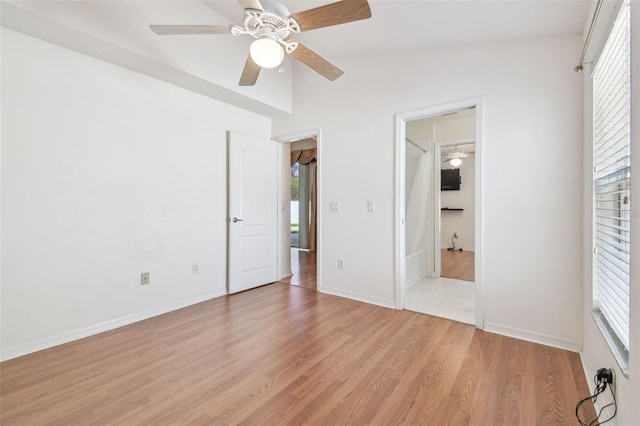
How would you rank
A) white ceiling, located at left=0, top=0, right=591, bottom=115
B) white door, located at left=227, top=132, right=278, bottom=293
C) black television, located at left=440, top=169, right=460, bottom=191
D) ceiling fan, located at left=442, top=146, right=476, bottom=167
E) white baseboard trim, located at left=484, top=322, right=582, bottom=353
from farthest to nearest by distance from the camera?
black television, located at left=440, top=169, right=460, bottom=191
ceiling fan, located at left=442, top=146, right=476, bottom=167
white door, located at left=227, top=132, right=278, bottom=293
white baseboard trim, located at left=484, top=322, right=582, bottom=353
white ceiling, located at left=0, top=0, right=591, bottom=115

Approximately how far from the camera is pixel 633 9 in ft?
3.54

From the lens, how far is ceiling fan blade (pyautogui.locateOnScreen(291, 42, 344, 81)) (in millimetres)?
2107

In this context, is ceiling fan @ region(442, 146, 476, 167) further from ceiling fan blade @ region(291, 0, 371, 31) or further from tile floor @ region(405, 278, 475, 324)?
ceiling fan blade @ region(291, 0, 371, 31)

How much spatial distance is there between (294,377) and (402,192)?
2.07 meters

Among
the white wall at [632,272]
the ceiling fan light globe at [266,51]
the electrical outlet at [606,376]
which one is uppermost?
the ceiling fan light globe at [266,51]

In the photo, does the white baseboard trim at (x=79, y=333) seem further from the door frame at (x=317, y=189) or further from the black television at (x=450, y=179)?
the black television at (x=450, y=179)

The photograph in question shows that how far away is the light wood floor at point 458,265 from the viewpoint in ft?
14.7

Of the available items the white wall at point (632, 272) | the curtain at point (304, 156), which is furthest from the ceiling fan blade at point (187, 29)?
the curtain at point (304, 156)

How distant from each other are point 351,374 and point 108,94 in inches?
120

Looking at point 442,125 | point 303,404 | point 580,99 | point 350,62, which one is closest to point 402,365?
point 303,404

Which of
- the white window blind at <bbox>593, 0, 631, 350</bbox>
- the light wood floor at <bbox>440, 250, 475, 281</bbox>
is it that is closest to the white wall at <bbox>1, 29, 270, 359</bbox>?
the white window blind at <bbox>593, 0, 631, 350</bbox>

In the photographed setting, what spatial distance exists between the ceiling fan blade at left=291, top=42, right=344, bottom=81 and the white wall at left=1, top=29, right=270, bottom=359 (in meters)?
1.62

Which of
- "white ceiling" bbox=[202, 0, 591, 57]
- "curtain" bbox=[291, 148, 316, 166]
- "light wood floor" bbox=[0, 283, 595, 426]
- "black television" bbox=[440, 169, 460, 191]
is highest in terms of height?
"white ceiling" bbox=[202, 0, 591, 57]

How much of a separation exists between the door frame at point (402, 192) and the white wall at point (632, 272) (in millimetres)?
686
